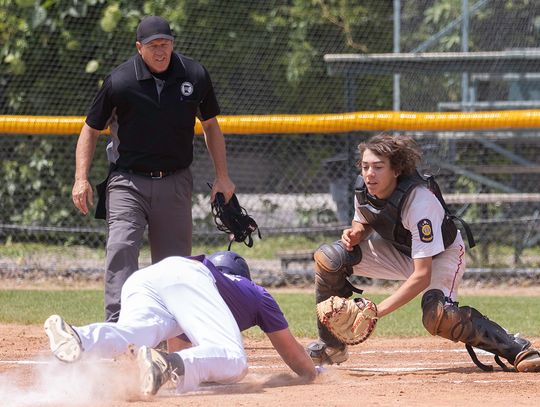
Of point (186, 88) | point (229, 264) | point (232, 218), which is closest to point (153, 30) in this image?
point (186, 88)

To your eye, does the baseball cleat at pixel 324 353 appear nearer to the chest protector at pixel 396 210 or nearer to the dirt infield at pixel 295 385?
the dirt infield at pixel 295 385

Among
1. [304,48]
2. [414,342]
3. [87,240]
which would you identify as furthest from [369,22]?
[414,342]

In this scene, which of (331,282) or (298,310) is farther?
(298,310)

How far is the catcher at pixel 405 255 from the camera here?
5.41 m

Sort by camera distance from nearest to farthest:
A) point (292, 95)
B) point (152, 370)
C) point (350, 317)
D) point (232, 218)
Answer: point (152, 370), point (350, 317), point (232, 218), point (292, 95)

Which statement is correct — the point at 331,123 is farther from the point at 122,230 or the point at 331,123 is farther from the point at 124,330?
the point at 124,330

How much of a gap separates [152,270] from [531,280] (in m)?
6.19

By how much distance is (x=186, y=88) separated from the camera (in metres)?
6.11

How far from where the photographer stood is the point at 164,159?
6.11m

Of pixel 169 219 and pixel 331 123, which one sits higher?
pixel 169 219

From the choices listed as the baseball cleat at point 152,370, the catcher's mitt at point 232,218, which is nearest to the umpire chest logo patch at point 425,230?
the catcher's mitt at point 232,218

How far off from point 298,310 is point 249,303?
3550 millimetres

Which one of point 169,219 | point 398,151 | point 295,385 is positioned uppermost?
point 398,151

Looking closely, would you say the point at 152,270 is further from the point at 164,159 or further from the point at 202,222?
the point at 202,222
